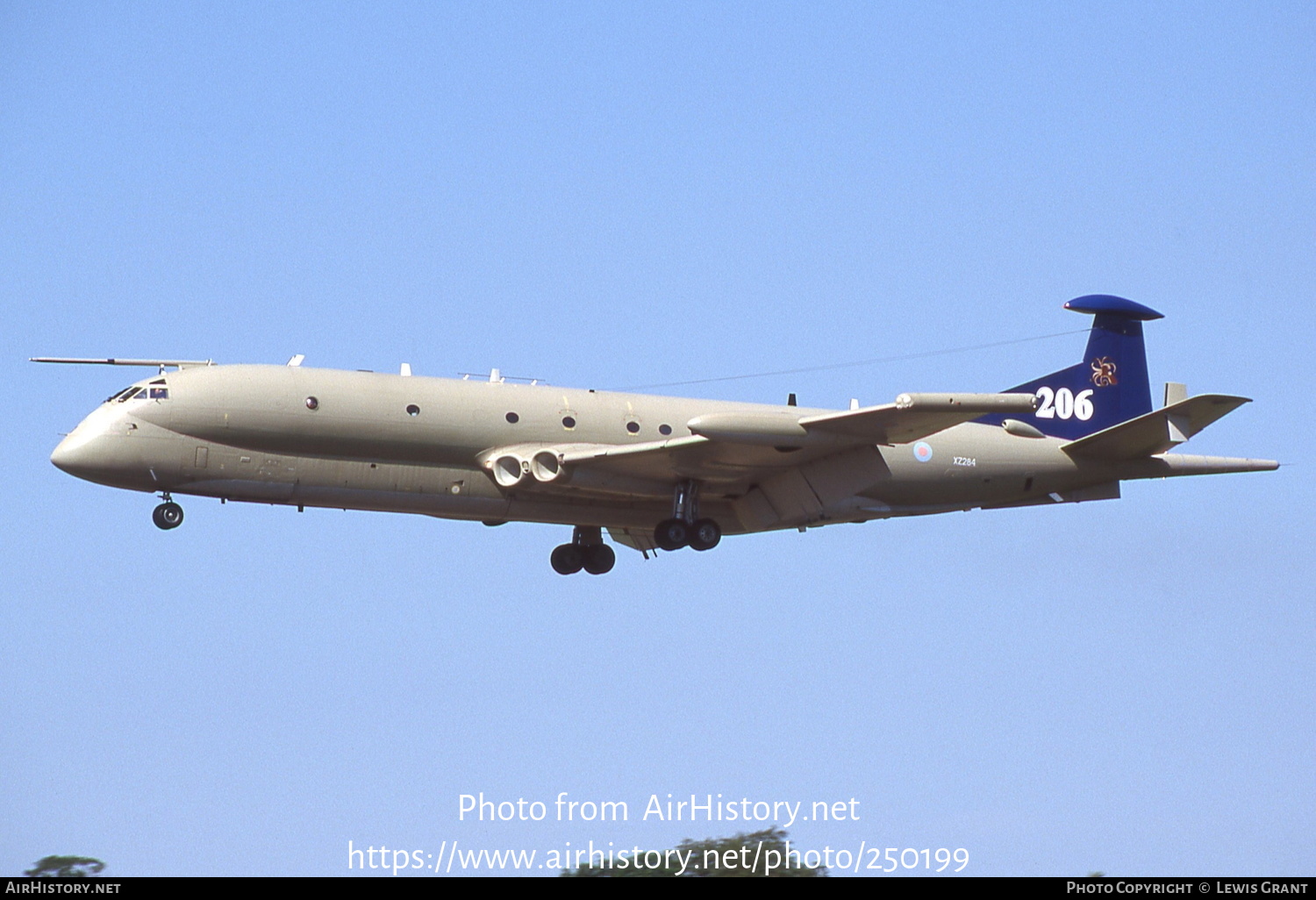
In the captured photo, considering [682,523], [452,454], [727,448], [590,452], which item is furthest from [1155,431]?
[452,454]

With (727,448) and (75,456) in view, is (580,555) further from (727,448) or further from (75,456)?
(75,456)

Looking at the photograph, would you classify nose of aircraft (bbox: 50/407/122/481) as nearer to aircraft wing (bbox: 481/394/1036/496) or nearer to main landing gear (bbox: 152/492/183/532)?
main landing gear (bbox: 152/492/183/532)

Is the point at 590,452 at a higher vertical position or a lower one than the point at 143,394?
lower

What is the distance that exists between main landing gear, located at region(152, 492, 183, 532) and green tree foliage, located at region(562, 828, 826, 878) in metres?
9.77

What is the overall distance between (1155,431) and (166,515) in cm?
1900

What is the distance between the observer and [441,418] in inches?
1296

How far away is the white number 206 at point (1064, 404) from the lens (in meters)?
38.3

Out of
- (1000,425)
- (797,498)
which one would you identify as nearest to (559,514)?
(797,498)

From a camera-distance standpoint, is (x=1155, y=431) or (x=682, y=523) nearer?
(x=682, y=523)

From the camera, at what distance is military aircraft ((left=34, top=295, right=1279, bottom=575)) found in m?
31.9


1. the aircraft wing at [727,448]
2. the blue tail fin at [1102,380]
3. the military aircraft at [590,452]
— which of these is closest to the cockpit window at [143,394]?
the military aircraft at [590,452]

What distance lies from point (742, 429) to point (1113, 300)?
37.5 ft

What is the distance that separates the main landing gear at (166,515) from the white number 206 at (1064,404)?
58.0 feet

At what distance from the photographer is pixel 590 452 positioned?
33.3 meters
